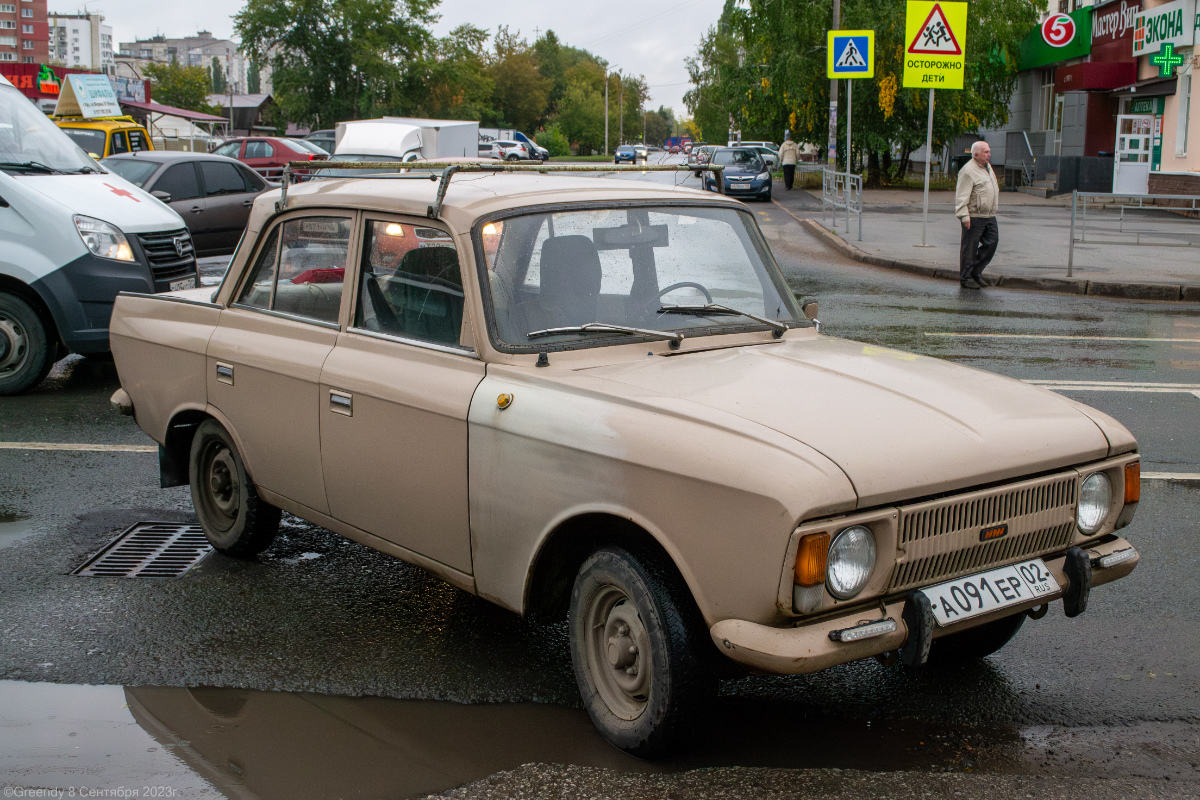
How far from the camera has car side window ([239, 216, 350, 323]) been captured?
4.86m

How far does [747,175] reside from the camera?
116ft

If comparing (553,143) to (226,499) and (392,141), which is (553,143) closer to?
(392,141)

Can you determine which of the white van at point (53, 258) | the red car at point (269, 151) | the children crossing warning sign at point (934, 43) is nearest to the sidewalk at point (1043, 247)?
the children crossing warning sign at point (934, 43)

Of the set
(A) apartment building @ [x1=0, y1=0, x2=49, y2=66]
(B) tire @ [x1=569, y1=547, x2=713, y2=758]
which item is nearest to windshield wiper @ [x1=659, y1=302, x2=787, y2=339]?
(B) tire @ [x1=569, y1=547, x2=713, y2=758]

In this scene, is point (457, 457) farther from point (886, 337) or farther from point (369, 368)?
point (886, 337)

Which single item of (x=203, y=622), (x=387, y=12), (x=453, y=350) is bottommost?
(x=203, y=622)

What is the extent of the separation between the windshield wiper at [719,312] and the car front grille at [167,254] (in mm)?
6532

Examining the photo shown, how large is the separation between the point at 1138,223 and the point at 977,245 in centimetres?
1137

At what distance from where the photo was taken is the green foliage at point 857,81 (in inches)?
1510

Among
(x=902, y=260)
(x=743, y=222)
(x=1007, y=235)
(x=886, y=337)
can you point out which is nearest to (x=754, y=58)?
(x=1007, y=235)

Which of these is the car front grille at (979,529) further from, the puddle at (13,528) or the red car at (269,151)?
the red car at (269,151)

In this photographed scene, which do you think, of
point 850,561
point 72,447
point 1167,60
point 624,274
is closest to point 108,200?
point 72,447

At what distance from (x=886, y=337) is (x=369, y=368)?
836 centimetres

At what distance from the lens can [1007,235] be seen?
2369 cm
